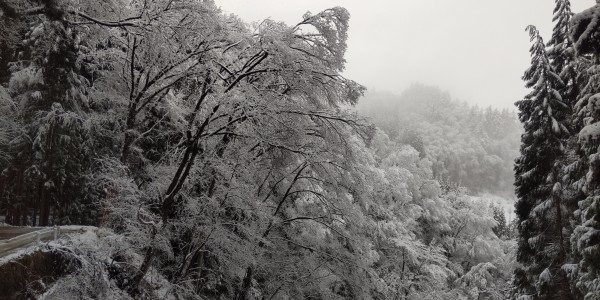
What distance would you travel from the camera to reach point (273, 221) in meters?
11.7

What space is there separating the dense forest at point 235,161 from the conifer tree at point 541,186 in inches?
2.6

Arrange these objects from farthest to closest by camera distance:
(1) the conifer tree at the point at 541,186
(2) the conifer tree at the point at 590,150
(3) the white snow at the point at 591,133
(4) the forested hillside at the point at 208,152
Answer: (1) the conifer tree at the point at 541,186 → (3) the white snow at the point at 591,133 → (4) the forested hillside at the point at 208,152 → (2) the conifer tree at the point at 590,150

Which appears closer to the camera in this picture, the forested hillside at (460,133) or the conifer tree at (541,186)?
the conifer tree at (541,186)

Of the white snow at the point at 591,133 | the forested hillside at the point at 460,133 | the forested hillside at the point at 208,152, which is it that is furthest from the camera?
the forested hillside at the point at 460,133

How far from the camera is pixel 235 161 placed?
1130cm

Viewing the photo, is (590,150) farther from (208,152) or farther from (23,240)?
(23,240)

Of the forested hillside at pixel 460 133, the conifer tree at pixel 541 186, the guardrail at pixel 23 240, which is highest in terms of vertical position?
the forested hillside at pixel 460 133

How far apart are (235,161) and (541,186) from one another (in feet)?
40.8

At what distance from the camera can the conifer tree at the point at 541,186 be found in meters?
16.3

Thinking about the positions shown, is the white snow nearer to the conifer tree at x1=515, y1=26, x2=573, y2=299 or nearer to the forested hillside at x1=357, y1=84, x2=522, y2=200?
the conifer tree at x1=515, y1=26, x2=573, y2=299

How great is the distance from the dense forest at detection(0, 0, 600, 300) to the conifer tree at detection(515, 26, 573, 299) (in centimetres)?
7

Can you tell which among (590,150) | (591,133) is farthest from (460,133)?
(591,133)

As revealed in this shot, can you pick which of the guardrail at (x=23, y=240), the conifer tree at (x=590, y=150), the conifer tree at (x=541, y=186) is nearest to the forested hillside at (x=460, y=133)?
the conifer tree at (x=541, y=186)

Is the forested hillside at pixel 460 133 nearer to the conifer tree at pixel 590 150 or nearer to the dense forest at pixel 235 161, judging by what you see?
the dense forest at pixel 235 161
